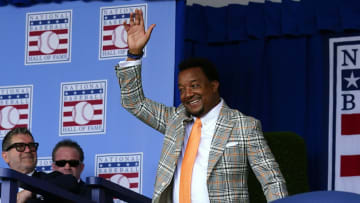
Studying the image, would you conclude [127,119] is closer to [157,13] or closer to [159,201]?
[157,13]

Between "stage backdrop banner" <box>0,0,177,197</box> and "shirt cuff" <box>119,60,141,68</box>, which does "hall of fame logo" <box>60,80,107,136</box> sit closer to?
"stage backdrop banner" <box>0,0,177,197</box>

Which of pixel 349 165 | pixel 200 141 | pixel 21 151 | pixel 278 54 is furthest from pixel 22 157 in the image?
pixel 349 165

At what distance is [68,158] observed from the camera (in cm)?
500

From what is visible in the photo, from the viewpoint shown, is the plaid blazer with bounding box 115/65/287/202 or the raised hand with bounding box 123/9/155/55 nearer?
the plaid blazer with bounding box 115/65/287/202

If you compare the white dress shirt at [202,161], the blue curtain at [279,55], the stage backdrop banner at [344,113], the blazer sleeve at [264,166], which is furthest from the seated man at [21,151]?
the stage backdrop banner at [344,113]

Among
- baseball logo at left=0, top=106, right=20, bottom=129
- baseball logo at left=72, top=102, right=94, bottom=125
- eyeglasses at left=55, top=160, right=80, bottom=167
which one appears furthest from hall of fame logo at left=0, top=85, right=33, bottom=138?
eyeglasses at left=55, top=160, right=80, bottom=167

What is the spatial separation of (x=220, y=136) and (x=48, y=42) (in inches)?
100

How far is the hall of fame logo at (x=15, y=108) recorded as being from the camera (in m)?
5.66

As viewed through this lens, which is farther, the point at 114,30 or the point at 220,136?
the point at 114,30

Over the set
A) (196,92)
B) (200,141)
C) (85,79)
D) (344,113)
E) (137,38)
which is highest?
(137,38)

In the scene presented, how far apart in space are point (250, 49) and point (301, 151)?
0.94 m

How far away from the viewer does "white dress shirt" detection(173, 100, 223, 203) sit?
3463 mm

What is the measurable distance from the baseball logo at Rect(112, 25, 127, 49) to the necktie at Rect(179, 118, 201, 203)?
2.01m

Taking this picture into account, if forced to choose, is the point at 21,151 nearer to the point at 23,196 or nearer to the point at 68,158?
the point at 68,158
